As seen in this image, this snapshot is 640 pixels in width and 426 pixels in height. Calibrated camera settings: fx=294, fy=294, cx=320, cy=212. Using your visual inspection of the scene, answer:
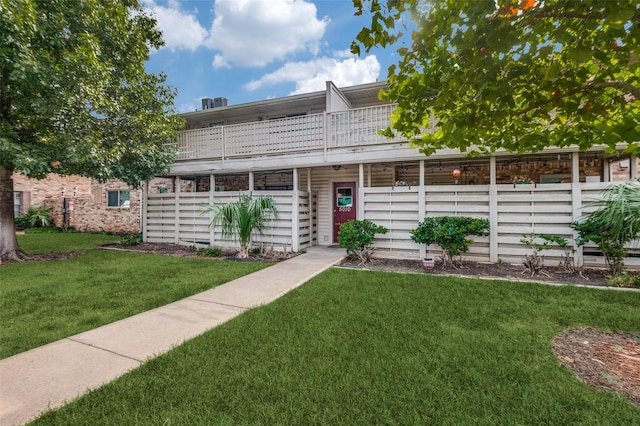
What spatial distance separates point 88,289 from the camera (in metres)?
5.16

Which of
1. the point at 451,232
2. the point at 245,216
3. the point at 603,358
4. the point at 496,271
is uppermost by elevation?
the point at 245,216

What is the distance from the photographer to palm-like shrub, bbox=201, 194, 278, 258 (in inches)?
330

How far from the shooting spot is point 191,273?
6.41 metres

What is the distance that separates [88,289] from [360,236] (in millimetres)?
5552

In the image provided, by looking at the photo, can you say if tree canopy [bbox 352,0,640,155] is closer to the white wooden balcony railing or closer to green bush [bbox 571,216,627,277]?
green bush [bbox 571,216,627,277]

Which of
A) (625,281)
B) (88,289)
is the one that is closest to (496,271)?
(625,281)

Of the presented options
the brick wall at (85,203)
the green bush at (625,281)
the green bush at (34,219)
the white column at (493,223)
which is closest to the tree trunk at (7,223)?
the brick wall at (85,203)

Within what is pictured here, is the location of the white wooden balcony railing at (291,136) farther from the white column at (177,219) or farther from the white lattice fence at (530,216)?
the white lattice fence at (530,216)

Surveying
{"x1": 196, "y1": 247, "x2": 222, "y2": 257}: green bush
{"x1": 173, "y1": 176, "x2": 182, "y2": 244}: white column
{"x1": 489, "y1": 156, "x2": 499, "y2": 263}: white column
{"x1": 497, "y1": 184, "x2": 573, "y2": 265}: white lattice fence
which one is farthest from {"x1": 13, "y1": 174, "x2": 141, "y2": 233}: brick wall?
{"x1": 497, "y1": 184, "x2": 573, "y2": 265}: white lattice fence

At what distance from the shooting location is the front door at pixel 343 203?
10.3 metres

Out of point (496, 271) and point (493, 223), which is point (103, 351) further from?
point (493, 223)

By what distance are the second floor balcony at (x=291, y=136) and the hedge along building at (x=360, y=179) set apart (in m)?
0.03

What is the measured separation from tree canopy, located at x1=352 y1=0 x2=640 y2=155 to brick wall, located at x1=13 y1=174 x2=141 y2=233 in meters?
15.6

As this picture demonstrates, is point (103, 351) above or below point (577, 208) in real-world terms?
below
